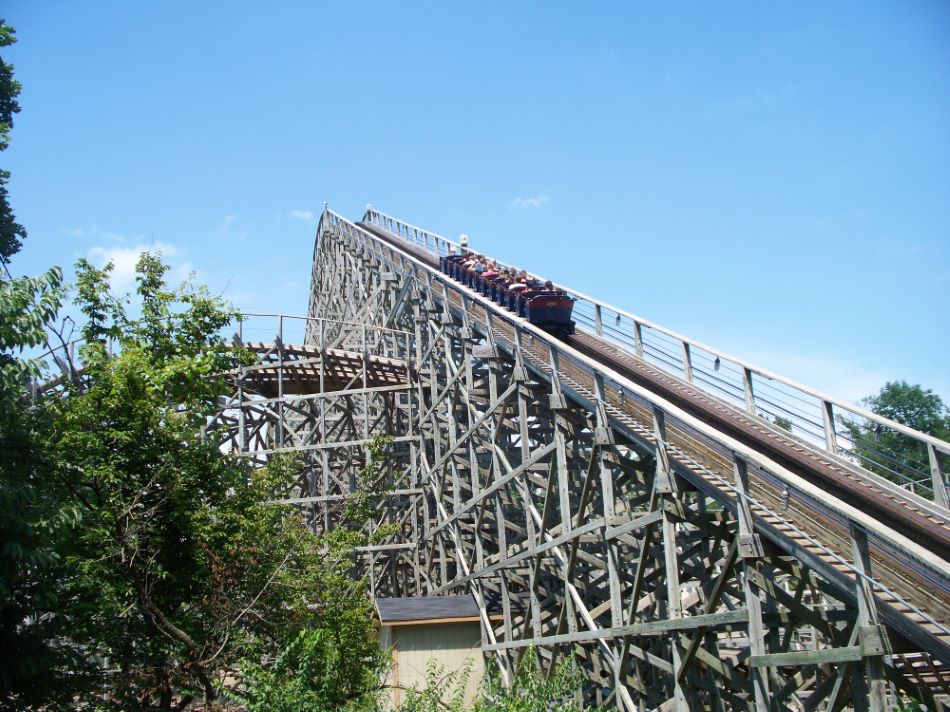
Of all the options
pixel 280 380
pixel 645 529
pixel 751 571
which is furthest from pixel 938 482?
pixel 280 380

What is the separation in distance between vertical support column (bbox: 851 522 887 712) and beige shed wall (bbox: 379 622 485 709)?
898 cm

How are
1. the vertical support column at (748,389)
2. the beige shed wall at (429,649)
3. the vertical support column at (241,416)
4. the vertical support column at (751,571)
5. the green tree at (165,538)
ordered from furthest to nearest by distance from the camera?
1. the vertical support column at (241,416)
2. the beige shed wall at (429,649)
3. the vertical support column at (748,389)
4. the green tree at (165,538)
5. the vertical support column at (751,571)

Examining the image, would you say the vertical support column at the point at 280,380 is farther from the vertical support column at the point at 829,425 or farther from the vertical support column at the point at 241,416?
the vertical support column at the point at 829,425

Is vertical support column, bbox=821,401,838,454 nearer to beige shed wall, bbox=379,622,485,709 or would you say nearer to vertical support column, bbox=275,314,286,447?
beige shed wall, bbox=379,622,485,709

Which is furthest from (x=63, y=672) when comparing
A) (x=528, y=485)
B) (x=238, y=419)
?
(x=238, y=419)

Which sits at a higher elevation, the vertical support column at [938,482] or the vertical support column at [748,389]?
the vertical support column at [748,389]

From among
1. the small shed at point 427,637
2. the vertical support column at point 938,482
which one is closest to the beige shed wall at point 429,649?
the small shed at point 427,637

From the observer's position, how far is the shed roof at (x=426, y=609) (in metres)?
15.3

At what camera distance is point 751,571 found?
851 centimetres

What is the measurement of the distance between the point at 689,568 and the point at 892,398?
56.5m

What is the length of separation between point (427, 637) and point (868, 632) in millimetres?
9972

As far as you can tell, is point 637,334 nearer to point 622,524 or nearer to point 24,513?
point 622,524

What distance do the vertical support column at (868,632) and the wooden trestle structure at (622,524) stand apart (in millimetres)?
16

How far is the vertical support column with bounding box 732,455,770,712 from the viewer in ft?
27.3
